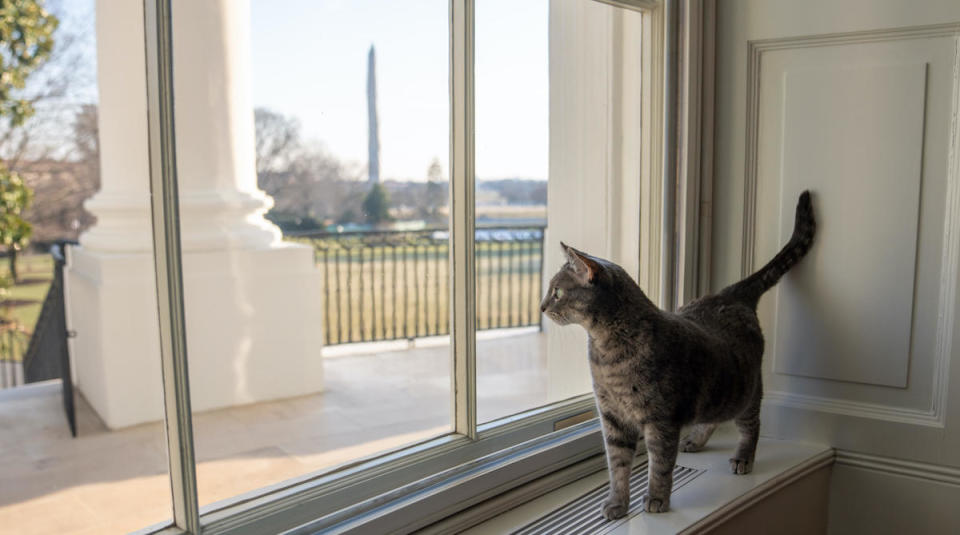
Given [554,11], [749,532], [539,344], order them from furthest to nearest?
1. [539,344]
2. [554,11]
3. [749,532]

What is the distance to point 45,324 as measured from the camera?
3654 millimetres

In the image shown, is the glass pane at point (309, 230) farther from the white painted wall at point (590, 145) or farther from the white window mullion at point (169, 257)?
the white window mullion at point (169, 257)

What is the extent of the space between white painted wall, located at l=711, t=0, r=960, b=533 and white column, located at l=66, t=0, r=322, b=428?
220cm

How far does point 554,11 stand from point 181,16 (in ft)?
5.75

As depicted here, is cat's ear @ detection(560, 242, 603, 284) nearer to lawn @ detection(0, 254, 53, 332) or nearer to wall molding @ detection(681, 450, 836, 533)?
wall molding @ detection(681, 450, 836, 533)

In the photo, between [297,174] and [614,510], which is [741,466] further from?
[297,174]

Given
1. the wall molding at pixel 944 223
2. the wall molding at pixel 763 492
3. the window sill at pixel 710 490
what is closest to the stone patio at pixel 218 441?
the window sill at pixel 710 490

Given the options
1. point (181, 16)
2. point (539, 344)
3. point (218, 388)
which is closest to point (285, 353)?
point (218, 388)

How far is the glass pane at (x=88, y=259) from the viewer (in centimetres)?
283

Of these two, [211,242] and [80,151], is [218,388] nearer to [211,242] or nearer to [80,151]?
[211,242]

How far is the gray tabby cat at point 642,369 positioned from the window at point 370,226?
0.30 metres

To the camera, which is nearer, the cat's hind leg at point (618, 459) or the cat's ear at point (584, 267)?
the cat's ear at point (584, 267)

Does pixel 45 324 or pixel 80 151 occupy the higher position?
pixel 80 151

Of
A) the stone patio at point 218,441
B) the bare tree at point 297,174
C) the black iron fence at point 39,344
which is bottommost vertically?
the stone patio at point 218,441
